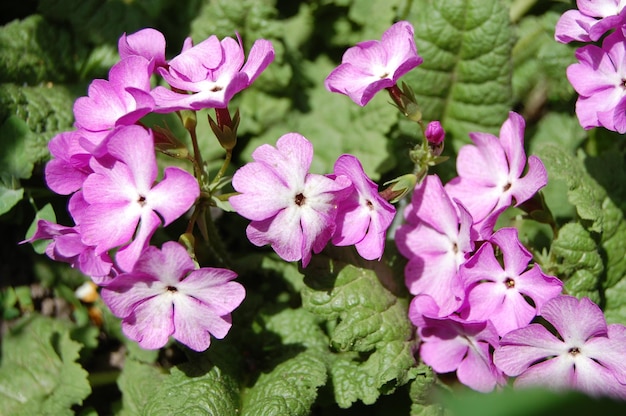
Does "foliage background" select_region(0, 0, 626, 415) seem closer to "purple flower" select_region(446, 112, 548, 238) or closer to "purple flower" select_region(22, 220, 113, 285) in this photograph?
"purple flower" select_region(446, 112, 548, 238)

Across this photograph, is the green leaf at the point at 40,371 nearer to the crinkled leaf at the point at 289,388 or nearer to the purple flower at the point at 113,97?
the crinkled leaf at the point at 289,388

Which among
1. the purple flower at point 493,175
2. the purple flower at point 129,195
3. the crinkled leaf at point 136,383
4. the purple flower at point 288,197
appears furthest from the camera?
the crinkled leaf at point 136,383

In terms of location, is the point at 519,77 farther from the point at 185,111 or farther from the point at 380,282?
the point at 185,111

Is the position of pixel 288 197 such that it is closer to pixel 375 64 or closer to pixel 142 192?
pixel 142 192

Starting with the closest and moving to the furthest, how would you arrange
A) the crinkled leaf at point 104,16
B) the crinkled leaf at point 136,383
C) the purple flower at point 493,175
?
the purple flower at point 493,175, the crinkled leaf at point 136,383, the crinkled leaf at point 104,16

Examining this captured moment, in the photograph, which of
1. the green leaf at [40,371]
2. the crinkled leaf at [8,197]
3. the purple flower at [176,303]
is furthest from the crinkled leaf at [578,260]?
the crinkled leaf at [8,197]

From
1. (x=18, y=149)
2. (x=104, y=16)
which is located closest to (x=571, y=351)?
(x=18, y=149)

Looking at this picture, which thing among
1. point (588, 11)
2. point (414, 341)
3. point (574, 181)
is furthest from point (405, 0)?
point (414, 341)
